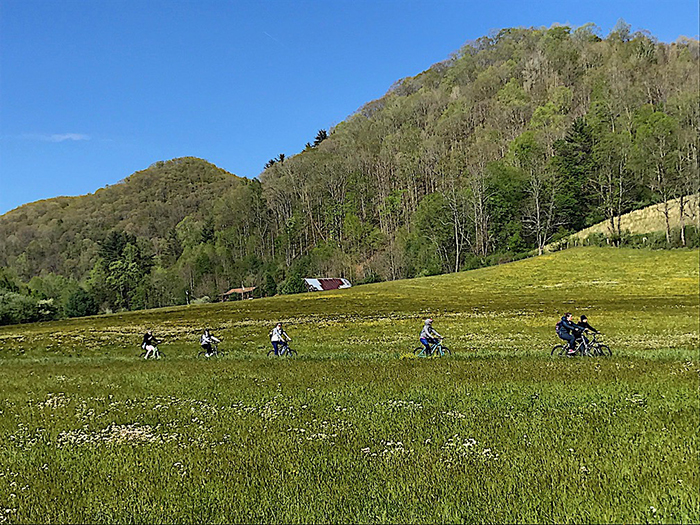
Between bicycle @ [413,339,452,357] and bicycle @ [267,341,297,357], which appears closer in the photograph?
bicycle @ [413,339,452,357]

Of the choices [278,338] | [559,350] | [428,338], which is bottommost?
[559,350]

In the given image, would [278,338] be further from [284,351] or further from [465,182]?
[465,182]

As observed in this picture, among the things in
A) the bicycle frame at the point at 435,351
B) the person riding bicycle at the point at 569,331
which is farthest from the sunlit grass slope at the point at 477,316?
the person riding bicycle at the point at 569,331

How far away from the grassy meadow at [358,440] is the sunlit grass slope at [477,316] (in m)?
6.97

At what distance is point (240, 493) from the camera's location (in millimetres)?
8781

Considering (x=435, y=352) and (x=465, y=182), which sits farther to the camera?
(x=465, y=182)

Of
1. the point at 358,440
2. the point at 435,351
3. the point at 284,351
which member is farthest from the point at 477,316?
the point at 358,440

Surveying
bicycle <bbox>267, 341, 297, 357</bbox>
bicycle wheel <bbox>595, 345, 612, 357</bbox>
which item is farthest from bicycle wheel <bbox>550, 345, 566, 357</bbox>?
bicycle <bbox>267, 341, 297, 357</bbox>

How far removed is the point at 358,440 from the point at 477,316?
42.7 metres

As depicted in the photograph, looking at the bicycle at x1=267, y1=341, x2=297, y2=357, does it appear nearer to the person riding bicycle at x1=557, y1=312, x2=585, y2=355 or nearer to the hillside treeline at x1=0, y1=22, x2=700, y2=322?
the person riding bicycle at x1=557, y1=312, x2=585, y2=355

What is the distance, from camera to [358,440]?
11.4 meters

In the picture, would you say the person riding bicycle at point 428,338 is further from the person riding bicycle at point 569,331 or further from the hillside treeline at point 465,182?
the hillside treeline at point 465,182

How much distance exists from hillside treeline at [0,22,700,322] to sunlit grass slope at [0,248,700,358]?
19.2 m

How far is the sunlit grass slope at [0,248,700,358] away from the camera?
35.8 m
